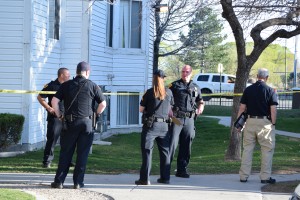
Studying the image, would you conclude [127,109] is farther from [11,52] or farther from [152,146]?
[152,146]

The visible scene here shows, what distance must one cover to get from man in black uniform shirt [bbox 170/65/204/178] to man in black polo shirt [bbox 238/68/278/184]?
872 millimetres

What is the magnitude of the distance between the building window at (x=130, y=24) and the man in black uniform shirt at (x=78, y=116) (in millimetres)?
12242

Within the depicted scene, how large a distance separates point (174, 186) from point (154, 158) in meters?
5.28

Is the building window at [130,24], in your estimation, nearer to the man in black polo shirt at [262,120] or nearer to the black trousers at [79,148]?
the man in black polo shirt at [262,120]

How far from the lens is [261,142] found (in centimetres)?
1059

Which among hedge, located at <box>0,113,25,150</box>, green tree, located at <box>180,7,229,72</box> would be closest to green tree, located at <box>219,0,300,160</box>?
hedge, located at <box>0,113,25,150</box>

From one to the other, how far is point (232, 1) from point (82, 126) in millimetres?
5626

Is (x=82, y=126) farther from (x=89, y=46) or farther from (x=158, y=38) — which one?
(x=158, y=38)

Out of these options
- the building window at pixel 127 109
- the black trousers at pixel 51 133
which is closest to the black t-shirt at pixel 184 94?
the black trousers at pixel 51 133

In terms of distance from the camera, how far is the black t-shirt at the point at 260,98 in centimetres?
1046

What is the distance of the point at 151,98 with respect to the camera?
32.9 feet

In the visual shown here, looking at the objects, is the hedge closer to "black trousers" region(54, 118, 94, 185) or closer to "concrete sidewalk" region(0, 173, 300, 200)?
"concrete sidewalk" region(0, 173, 300, 200)

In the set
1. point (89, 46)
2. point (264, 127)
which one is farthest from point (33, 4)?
point (264, 127)

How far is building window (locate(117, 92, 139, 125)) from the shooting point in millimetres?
22188
